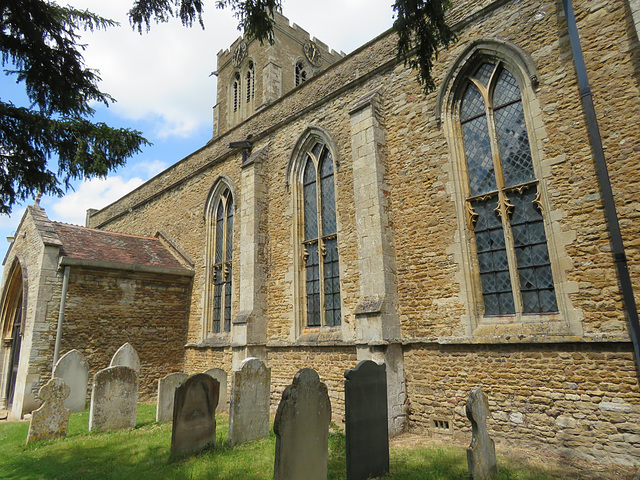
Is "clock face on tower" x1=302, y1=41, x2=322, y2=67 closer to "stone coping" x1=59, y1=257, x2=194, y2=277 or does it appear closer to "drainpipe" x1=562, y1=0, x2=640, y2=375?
"stone coping" x1=59, y1=257, x2=194, y2=277

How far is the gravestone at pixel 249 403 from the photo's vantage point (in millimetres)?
6676

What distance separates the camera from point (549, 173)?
649 centimetres

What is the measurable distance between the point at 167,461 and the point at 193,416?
688mm

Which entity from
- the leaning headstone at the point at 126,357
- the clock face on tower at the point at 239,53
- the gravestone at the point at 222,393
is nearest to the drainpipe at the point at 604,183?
the gravestone at the point at 222,393

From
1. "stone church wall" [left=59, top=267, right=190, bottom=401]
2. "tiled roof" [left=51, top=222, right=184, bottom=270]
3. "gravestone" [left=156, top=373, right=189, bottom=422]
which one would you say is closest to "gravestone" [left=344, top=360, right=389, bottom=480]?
"gravestone" [left=156, top=373, right=189, bottom=422]

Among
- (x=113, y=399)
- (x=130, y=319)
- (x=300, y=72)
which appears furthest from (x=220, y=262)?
(x=300, y=72)

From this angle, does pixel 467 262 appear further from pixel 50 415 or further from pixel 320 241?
pixel 50 415

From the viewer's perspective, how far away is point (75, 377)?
10094 millimetres

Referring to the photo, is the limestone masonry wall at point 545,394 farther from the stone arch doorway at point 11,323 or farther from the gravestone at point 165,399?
the stone arch doorway at point 11,323

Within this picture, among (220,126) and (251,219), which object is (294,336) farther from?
A: (220,126)

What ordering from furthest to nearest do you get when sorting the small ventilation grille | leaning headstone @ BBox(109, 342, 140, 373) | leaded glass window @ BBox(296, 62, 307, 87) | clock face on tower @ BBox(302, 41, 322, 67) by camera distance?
clock face on tower @ BBox(302, 41, 322, 67) < leaded glass window @ BBox(296, 62, 307, 87) < leaning headstone @ BBox(109, 342, 140, 373) < the small ventilation grille

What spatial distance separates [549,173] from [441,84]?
A: 2.90 m

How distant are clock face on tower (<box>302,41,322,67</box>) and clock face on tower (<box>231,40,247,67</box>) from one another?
12.8 ft

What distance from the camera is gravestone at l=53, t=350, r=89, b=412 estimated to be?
9961 mm
